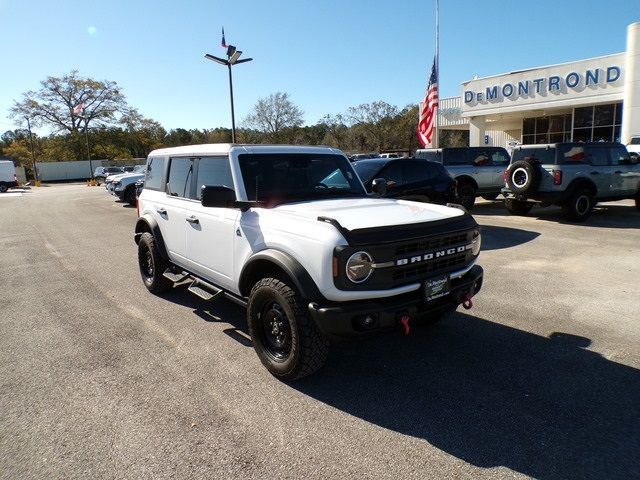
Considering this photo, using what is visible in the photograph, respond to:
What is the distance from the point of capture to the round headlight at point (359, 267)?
10.2 feet

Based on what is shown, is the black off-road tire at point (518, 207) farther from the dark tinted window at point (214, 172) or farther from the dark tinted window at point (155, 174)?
the dark tinted window at point (214, 172)

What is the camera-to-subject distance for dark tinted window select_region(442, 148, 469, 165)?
14068 mm

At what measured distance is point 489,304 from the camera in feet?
17.6

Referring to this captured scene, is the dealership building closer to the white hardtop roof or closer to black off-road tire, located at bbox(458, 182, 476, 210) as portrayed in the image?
black off-road tire, located at bbox(458, 182, 476, 210)

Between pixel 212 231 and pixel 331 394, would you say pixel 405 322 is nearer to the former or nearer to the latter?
pixel 331 394

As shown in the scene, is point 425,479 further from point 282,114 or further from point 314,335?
point 282,114

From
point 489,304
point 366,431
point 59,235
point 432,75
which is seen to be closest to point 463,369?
point 366,431

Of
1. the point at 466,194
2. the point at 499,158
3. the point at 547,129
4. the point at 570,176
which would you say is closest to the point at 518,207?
the point at 466,194

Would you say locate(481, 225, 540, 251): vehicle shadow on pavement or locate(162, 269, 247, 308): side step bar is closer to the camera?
locate(162, 269, 247, 308): side step bar

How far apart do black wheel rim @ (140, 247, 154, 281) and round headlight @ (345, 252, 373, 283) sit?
389 cm

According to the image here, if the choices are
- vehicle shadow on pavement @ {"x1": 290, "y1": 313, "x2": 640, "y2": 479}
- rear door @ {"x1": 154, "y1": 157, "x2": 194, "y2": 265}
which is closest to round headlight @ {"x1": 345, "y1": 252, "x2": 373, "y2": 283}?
vehicle shadow on pavement @ {"x1": 290, "y1": 313, "x2": 640, "y2": 479}

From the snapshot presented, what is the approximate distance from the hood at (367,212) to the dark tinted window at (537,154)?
8392 millimetres

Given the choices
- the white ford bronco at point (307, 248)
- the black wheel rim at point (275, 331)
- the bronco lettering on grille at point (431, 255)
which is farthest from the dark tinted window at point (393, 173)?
the black wheel rim at point (275, 331)

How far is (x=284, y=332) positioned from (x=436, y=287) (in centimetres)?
127
